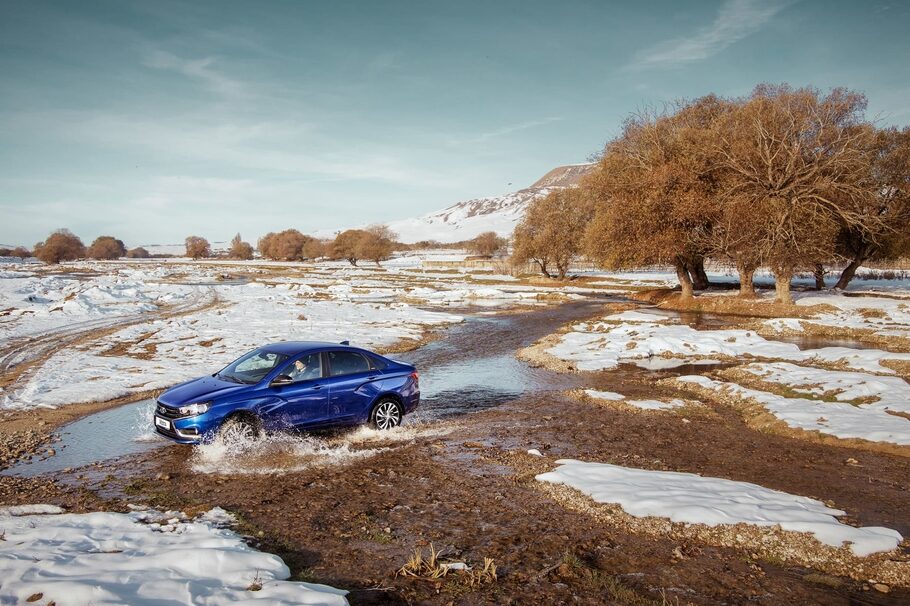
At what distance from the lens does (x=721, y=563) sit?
602 cm

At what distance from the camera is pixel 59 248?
429ft

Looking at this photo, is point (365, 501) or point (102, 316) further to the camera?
point (102, 316)

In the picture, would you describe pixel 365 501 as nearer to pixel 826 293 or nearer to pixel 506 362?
pixel 506 362

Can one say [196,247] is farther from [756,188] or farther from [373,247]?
[756,188]

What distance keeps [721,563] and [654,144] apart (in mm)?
35830

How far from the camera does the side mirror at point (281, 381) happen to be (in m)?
9.98

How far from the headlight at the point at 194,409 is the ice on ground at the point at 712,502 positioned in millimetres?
5762

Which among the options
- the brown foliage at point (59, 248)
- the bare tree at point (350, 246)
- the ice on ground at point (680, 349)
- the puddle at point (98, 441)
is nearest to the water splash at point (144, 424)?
the puddle at point (98, 441)

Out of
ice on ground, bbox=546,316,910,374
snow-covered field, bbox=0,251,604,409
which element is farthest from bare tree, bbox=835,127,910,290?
snow-covered field, bbox=0,251,604,409

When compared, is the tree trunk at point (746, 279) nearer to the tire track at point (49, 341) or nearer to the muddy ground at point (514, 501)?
the muddy ground at point (514, 501)

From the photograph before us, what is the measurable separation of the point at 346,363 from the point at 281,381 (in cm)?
143

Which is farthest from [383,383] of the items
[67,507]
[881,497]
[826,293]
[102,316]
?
[826,293]

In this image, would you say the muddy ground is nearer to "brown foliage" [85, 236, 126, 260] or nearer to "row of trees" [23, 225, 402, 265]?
"row of trees" [23, 225, 402, 265]

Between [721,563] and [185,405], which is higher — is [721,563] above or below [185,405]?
below
